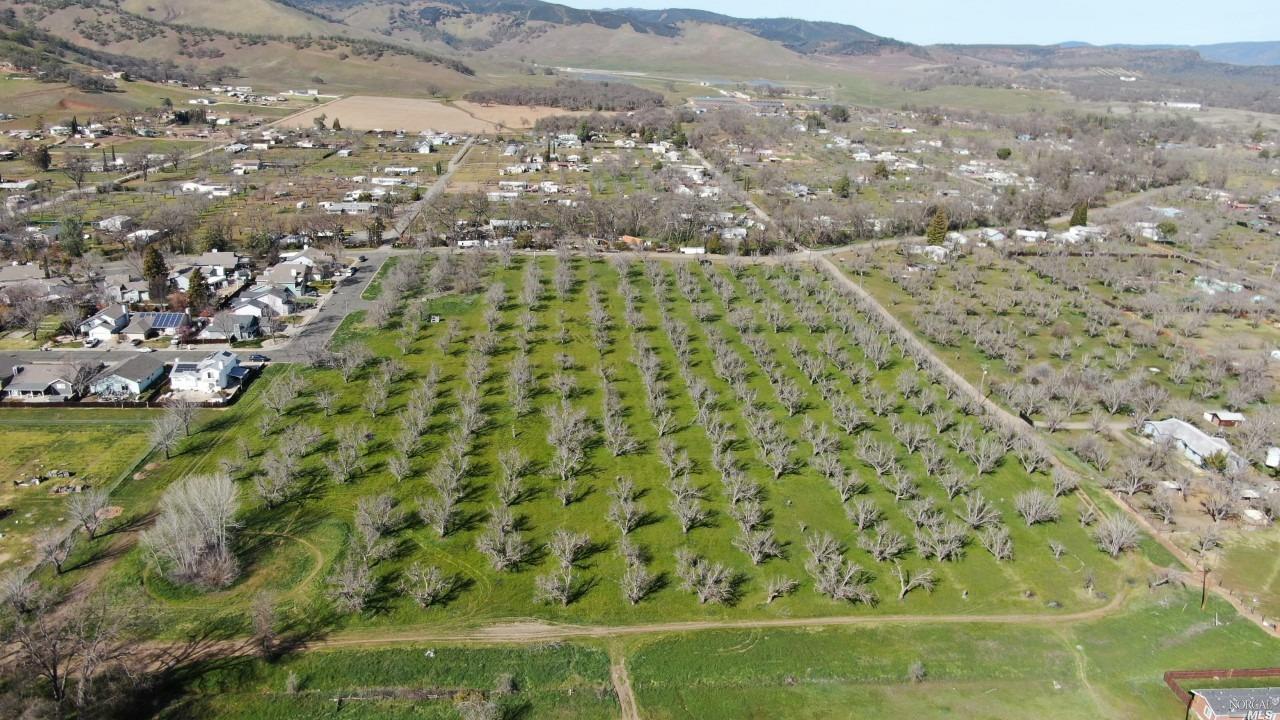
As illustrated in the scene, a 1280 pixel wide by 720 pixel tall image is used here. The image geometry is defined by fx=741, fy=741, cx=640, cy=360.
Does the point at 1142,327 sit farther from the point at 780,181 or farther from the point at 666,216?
the point at 780,181

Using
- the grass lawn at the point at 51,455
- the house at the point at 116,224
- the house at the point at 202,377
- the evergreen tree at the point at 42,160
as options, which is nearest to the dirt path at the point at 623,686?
the grass lawn at the point at 51,455

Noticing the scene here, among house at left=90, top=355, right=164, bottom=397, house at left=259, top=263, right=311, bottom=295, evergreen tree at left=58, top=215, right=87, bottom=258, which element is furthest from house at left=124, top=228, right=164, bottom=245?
house at left=90, top=355, right=164, bottom=397

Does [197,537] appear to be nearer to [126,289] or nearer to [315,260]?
[126,289]

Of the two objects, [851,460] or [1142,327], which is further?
[1142,327]

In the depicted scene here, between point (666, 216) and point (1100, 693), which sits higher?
point (666, 216)

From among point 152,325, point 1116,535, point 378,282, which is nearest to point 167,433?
point 152,325

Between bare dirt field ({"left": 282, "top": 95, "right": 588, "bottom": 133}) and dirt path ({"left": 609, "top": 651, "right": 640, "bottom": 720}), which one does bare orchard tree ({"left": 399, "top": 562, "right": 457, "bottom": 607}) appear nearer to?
dirt path ({"left": 609, "top": 651, "right": 640, "bottom": 720})

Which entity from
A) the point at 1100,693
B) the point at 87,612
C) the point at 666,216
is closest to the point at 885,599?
the point at 1100,693
